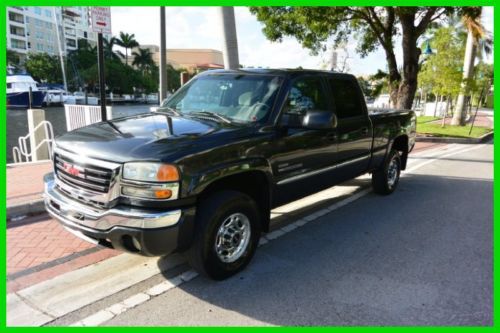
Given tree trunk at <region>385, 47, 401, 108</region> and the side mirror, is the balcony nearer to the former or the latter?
tree trunk at <region>385, 47, 401, 108</region>

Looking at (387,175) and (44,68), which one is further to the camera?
(44,68)

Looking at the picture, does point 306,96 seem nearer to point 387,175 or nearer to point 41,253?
point 387,175

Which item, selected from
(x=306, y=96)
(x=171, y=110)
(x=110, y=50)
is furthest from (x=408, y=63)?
(x=110, y=50)

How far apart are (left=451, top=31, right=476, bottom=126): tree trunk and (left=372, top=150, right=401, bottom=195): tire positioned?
14.7 metres

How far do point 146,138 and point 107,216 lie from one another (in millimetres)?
732

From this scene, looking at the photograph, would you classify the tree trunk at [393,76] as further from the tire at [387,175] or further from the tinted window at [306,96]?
the tinted window at [306,96]

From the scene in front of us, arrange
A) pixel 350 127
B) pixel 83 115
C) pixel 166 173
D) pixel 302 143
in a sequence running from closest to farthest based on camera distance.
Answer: pixel 166 173, pixel 302 143, pixel 350 127, pixel 83 115

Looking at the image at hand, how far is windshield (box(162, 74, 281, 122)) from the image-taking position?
429 centimetres

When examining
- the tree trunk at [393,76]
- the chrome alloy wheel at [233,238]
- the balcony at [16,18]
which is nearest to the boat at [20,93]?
the tree trunk at [393,76]

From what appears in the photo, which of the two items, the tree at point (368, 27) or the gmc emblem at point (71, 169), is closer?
the gmc emblem at point (71, 169)

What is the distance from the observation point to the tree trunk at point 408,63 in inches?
573

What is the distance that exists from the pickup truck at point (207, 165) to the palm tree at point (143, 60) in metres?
93.2

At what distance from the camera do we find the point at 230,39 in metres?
8.49

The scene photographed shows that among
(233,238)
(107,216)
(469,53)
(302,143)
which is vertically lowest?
(233,238)
